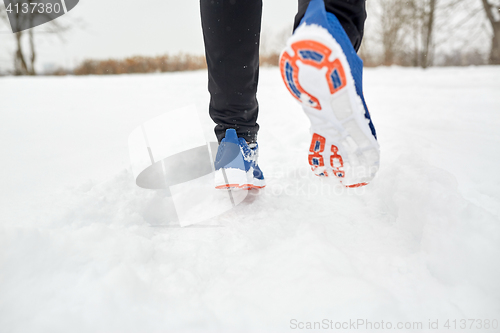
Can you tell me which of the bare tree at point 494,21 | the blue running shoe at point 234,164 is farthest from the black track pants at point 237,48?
the bare tree at point 494,21

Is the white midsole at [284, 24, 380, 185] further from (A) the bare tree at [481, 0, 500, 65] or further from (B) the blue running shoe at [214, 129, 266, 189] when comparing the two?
(A) the bare tree at [481, 0, 500, 65]

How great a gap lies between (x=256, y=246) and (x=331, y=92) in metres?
0.38

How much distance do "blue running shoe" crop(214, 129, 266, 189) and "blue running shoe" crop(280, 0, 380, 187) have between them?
9.3 inches

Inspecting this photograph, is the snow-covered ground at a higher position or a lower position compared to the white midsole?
lower

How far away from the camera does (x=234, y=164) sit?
825mm

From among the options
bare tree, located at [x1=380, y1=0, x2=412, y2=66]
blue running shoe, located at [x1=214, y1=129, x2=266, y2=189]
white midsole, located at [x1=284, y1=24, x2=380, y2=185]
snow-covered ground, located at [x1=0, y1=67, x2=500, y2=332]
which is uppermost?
bare tree, located at [x1=380, y1=0, x2=412, y2=66]

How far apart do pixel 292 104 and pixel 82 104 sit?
1.46m

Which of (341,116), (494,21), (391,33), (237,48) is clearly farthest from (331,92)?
(391,33)

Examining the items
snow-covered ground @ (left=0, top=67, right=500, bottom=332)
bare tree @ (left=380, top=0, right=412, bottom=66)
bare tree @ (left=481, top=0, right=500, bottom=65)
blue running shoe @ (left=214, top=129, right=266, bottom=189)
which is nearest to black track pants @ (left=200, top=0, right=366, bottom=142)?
blue running shoe @ (left=214, top=129, right=266, bottom=189)

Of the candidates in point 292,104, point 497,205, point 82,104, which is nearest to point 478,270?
point 497,205

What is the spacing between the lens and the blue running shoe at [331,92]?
1.70ft

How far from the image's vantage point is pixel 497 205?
66 cm

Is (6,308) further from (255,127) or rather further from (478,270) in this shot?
(478,270)

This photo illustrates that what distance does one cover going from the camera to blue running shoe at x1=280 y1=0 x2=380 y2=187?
20.4 inches
